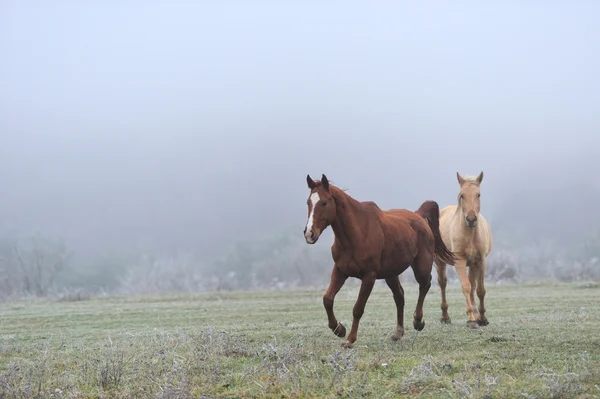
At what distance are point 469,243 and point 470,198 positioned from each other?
1.08 m

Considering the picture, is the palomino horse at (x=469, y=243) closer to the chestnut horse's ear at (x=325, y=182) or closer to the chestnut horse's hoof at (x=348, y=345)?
the chestnut horse's hoof at (x=348, y=345)

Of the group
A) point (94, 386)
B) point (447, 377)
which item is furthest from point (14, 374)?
point (447, 377)

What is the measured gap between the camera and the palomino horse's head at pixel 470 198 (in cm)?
1388

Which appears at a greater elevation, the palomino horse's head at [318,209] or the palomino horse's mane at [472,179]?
the palomino horse's mane at [472,179]

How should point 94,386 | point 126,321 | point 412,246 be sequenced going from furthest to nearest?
point 126,321
point 412,246
point 94,386

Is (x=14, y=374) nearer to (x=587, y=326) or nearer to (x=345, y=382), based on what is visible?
(x=345, y=382)

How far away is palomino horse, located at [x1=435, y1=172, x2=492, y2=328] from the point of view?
1398cm

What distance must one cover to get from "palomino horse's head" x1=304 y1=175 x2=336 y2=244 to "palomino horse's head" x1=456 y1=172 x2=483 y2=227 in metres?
4.52

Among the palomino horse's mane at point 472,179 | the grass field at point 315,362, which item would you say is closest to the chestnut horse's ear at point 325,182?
the grass field at point 315,362

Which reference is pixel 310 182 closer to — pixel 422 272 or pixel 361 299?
pixel 361 299

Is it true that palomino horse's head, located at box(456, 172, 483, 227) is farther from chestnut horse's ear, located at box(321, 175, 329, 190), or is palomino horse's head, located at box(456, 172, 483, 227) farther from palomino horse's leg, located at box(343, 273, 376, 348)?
chestnut horse's ear, located at box(321, 175, 329, 190)

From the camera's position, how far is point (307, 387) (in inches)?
307

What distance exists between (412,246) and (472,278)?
165 inches

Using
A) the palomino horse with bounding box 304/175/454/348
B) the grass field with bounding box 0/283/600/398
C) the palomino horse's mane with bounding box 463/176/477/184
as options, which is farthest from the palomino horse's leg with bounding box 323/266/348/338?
the palomino horse's mane with bounding box 463/176/477/184
